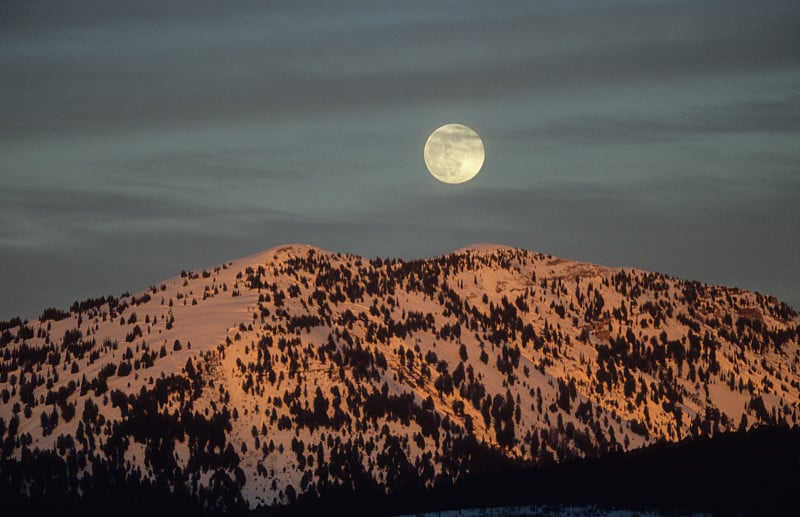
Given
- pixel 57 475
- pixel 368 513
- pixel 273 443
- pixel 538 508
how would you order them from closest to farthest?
pixel 538 508 < pixel 368 513 < pixel 57 475 < pixel 273 443

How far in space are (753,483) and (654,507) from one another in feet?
36.6

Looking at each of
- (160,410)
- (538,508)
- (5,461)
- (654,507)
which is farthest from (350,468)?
(654,507)

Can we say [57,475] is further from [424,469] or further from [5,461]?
[424,469]

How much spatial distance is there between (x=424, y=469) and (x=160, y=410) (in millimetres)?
35443

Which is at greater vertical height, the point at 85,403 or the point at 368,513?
the point at 85,403

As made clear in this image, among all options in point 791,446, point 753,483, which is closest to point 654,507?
point 753,483

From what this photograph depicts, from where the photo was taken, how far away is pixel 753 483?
132500 millimetres

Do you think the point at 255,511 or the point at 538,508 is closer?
the point at 538,508

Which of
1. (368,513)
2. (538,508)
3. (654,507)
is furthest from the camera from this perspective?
(368,513)

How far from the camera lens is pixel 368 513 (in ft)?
554

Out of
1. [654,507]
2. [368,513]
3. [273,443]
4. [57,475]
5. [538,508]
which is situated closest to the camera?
[654,507]

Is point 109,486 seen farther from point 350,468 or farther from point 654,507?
point 654,507

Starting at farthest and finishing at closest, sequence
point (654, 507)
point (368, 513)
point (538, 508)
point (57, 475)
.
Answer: point (57, 475) → point (368, 513) → point (538, 508) → point (654, 507)

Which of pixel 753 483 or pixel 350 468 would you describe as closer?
pixel 753 483
